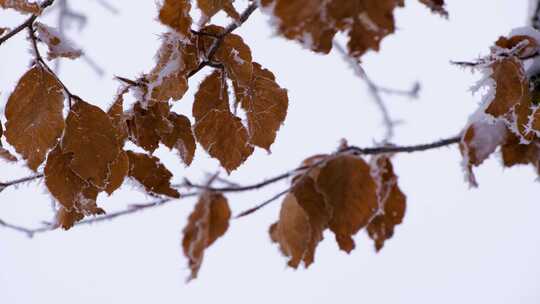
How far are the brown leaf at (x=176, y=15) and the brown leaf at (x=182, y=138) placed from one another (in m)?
0.18

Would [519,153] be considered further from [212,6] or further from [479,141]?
[212,6]

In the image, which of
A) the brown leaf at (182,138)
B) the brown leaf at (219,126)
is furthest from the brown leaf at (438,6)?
the brown leaf at (182,138)

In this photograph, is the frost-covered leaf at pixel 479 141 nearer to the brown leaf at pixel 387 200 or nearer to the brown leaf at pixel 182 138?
the brown leaf at pixel 387 200

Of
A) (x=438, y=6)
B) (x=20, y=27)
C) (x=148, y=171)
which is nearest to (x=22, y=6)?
(x=20, y=27)

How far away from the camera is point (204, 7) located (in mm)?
494

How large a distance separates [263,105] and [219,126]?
2.2 inches

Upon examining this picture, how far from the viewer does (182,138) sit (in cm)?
64

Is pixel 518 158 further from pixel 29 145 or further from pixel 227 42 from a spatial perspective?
pixel 29 145

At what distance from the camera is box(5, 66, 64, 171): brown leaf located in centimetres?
48

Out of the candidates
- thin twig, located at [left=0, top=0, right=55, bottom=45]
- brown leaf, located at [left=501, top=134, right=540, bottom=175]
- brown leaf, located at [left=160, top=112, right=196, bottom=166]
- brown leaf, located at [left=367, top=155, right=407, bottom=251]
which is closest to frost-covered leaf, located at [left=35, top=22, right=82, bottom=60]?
thin twig, located at [left=0, top=0, right=55, bottom=45]

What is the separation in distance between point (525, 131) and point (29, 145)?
1.97 feet

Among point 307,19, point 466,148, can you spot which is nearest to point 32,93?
point 307,19

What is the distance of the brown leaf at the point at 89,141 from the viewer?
19.4 inches

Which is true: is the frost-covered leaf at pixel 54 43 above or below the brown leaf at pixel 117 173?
above
